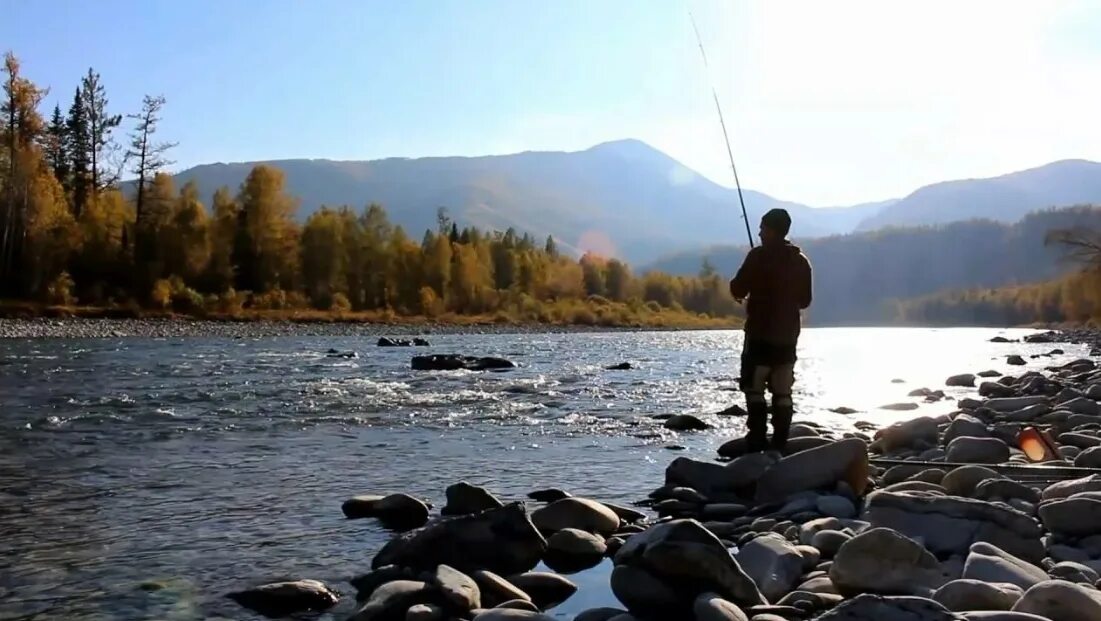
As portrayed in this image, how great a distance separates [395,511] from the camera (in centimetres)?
732

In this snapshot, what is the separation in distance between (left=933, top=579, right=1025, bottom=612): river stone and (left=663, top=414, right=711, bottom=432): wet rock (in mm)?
8728

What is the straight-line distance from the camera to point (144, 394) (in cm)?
1727

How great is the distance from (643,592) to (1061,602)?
2.05 meters

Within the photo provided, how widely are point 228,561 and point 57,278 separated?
193ft

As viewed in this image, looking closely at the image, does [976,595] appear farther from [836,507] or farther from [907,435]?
[907,435]

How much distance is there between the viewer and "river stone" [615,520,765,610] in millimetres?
4859

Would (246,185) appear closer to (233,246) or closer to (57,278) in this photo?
(233,246)

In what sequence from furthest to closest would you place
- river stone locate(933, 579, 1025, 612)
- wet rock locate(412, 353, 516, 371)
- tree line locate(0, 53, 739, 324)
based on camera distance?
tree line locate(0, 53, 739, 324) < wet rock locate(412, 353, 516, 371) < river stone locate(933, 579, 1025, 612)

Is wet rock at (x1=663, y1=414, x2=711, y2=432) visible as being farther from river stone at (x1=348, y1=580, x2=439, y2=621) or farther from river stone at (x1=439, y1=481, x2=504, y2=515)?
river stone at (x1=348, y1=580, x2=439, y2=621)

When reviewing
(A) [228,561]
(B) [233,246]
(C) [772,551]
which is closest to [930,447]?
(C) [772,551]

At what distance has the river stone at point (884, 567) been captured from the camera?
15.7 feet

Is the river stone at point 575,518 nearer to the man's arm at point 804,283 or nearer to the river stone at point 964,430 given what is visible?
the man's arm at point 804,283

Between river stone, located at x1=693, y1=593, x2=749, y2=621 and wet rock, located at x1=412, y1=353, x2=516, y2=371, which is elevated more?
river stone, located at x1=693, y1=593, x2=749, y2=621

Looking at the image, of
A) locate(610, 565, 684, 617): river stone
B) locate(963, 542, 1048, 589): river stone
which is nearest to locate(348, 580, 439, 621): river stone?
locate(610, 565, 684, 617): river stone
